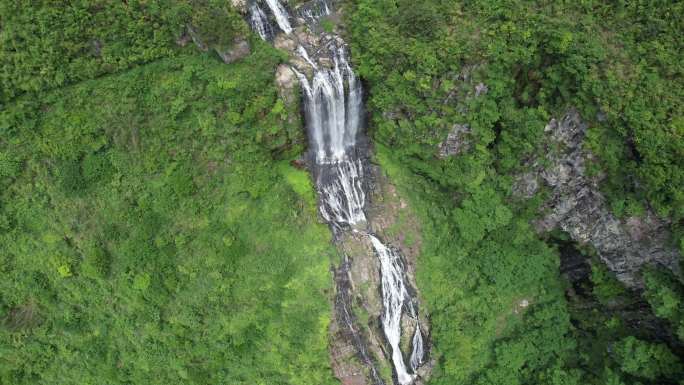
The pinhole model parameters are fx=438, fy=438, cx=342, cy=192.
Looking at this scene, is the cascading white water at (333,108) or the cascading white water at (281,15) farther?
the cascading white water at (281,15)

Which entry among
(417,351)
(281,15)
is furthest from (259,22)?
(417,351)

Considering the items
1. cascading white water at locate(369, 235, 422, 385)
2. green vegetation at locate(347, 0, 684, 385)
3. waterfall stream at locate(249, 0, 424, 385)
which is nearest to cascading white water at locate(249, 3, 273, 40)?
waterfall stream at locate(249, 0, 424, 385)

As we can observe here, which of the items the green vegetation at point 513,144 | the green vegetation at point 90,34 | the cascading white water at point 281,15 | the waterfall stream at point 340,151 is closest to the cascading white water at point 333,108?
the waterfall stream at point 340,151

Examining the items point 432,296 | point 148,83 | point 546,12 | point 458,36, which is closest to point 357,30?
point 458,36

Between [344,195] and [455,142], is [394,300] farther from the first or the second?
[455,142]

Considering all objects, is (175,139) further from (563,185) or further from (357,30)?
(563,185)

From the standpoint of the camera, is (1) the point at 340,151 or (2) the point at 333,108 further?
(1) the point at 340,151

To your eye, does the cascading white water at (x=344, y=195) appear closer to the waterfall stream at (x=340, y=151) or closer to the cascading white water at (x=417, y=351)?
the waterfall stream at (x=340, y=151)
